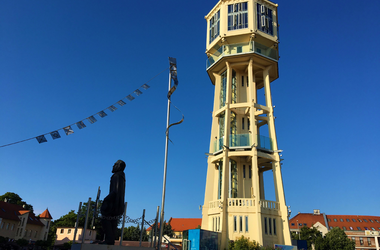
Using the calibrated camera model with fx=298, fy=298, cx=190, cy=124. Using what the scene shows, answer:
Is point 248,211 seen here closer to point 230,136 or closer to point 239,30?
point 230,136

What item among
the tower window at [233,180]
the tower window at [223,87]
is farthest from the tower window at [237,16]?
the tower window at [233,180]

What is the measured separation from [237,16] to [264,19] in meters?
2.67

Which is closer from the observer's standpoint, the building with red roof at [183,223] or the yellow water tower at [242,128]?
the yellow water tower at [242,128]

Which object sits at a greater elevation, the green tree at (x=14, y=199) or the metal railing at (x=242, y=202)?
the green tree at (x=14, y=199)

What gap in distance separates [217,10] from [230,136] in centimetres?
1414

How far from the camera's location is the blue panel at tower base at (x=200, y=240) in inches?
815

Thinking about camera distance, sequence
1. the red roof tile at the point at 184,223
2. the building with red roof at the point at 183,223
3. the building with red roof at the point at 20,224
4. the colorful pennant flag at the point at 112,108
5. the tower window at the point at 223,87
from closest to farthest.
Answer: the colorful pennant flag at the point at 112,108, the tower window at the point at 223,87, the building with red roof at the point at 20,224, the building with red roof at the point at 183,223, the red roof tile at the point at 184,223

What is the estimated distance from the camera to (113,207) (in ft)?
40.2

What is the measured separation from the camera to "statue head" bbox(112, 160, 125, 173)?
13062 mm

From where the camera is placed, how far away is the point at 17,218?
47781 mm

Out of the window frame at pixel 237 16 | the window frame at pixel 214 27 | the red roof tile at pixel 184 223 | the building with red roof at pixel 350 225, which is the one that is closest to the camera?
the window frame at pixel 237 16

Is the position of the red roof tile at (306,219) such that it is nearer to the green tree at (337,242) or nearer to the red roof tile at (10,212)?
the green tree at (337,242)

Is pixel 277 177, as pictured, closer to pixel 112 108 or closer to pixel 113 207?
pixel 112 108

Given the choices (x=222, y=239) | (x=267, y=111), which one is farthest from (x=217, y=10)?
(x=222, y=239)
